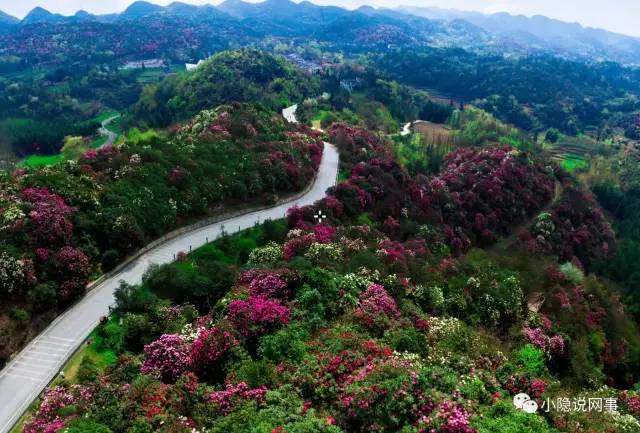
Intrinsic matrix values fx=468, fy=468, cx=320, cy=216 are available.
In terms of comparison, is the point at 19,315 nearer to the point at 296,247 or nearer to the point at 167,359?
the point at 167,359

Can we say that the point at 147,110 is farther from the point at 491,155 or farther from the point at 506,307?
the point at 506,307

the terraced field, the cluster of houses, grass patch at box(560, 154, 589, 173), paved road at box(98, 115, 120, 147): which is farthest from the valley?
the cluster of houses

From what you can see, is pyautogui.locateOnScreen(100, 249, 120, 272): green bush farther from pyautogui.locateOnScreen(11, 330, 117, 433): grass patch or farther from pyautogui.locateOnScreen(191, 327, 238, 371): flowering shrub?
pyautogui.locateOnScreen(191, 327, 238, 371): flowering shrub

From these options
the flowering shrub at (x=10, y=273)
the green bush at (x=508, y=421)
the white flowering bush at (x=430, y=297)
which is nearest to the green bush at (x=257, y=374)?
the green bush at (x=508, y=421)

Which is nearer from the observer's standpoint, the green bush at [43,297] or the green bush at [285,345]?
the green bush at [285,345]

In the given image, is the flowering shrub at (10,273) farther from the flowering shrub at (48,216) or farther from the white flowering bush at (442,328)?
the white flowering bush at (442,328)

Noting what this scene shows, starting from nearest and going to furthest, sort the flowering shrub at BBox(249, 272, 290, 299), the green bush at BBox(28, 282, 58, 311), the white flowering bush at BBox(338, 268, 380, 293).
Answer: the flowering shrub at BBox(249, 272, 290, 299) → the white flowering bush at BBox(338, 268, 380, 293) → the green bush at BBox(28, 282, 58, 311)
